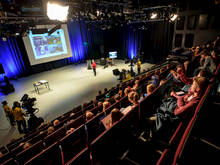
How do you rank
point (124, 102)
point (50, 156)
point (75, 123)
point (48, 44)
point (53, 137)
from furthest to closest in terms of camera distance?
point (48, 44), point (124, 102), point (75, 123), point (53, 137), point (50, 156)

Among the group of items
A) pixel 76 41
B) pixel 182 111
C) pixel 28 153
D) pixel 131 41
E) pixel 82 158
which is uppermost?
pixel 76 41

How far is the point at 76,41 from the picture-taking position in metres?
13.4

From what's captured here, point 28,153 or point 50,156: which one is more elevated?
point 50,156

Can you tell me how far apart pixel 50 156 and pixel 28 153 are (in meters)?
0.68

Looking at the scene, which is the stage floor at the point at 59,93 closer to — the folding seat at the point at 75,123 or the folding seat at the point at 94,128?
the folding seat at the point at 75,123

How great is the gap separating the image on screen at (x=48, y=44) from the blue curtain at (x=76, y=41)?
1.37 metres

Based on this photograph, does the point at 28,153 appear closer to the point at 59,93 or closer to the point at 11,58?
the point at 59,93

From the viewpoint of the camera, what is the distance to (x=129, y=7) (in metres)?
7.13

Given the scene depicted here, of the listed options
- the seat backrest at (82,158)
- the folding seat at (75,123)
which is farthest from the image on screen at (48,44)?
the seat backrest at (82,158)

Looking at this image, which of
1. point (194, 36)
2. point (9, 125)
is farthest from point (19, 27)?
point (194, 36)

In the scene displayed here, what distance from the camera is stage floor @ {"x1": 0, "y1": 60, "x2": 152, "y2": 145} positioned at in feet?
17.8

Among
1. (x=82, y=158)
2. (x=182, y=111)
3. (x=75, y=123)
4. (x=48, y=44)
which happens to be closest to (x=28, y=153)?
(x=75, y=123)

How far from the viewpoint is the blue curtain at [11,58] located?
9500mm

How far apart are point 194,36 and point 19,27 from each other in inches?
420
